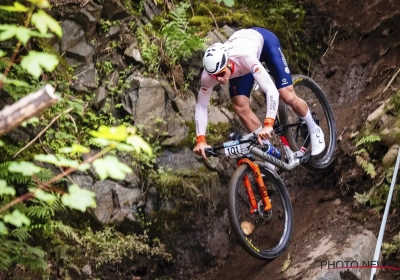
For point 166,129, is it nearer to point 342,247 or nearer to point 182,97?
point 182,97

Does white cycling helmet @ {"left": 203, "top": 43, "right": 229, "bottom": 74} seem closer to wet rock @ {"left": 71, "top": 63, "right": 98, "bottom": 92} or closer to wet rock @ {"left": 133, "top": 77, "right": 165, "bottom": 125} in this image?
wet rock @ {"left": 133, "top": 77, "right": 165, "bottom": 125}

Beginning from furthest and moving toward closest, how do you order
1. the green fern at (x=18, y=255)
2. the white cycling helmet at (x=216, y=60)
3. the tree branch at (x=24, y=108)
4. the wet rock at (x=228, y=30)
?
1. the wet rock at (x=228, y=30)
2. the white cycling helmet at (x=216, y=60)
3. the green fern at (x=18, y=255)
4. the tree branch at (x=24, y=108)

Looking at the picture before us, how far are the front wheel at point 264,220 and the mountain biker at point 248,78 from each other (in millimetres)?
539

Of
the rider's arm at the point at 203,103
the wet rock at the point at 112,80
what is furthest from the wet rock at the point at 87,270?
the wet rock at the point at 112,80

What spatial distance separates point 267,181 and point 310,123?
995 millimetres

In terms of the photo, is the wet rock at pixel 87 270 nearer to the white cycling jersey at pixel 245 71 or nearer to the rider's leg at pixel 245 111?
the white cycling jersey at pixel 245 71

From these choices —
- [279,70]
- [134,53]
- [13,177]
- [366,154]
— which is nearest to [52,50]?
[134,53]

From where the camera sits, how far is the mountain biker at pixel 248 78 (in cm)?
549

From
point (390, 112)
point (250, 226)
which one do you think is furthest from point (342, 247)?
point (390, 112)

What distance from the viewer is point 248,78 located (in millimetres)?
6312

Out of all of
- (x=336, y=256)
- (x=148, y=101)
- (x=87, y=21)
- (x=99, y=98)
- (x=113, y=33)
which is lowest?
(x=336, y=256)

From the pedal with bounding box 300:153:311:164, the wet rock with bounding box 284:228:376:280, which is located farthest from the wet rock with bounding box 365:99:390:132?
the wet rock with bounding box 284:228:376:280

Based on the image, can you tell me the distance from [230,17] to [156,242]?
13.1 feet

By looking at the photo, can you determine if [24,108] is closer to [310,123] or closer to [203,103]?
[203,103]
